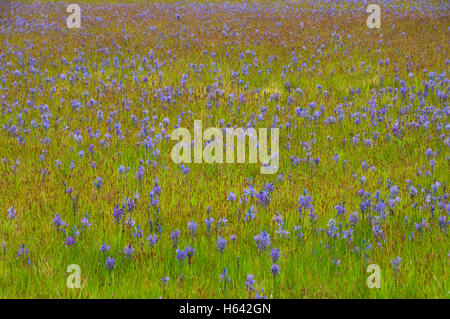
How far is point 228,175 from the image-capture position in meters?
5.73

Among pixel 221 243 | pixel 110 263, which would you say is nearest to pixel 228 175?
pixel 221 243

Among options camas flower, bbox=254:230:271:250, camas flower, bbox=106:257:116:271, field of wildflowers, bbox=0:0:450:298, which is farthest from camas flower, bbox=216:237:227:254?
camas flower, bbox=106:257:116:271

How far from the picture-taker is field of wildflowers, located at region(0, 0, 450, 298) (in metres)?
3.73

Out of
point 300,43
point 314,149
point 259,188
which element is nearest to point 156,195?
point 259,188

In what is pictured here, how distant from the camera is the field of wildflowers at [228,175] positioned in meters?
3.73

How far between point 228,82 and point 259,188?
500cm

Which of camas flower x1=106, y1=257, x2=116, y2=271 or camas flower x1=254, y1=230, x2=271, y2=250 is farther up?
camas flower x1=254, y1=230, x2=271, y2=250

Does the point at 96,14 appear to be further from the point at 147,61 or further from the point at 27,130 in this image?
the point at 27,130

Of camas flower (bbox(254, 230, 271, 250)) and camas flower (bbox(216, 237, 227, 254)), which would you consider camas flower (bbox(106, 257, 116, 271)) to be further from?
camas flower (bbox(254, 230, 271, 250))

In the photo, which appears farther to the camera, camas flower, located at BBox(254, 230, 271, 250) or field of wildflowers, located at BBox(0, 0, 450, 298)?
camas flower, located at BBox(254, 230, 271, 250)

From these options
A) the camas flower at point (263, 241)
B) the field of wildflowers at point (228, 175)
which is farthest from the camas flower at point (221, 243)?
the camas flower at point (263, 241)

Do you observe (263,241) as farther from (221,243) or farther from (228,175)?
(228,175)

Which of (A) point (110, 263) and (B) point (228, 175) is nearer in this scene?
(A) point (110, 263)

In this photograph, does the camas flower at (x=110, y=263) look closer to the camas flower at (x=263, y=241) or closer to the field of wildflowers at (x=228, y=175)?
the field of wildflowers at (x=228, y=175)
